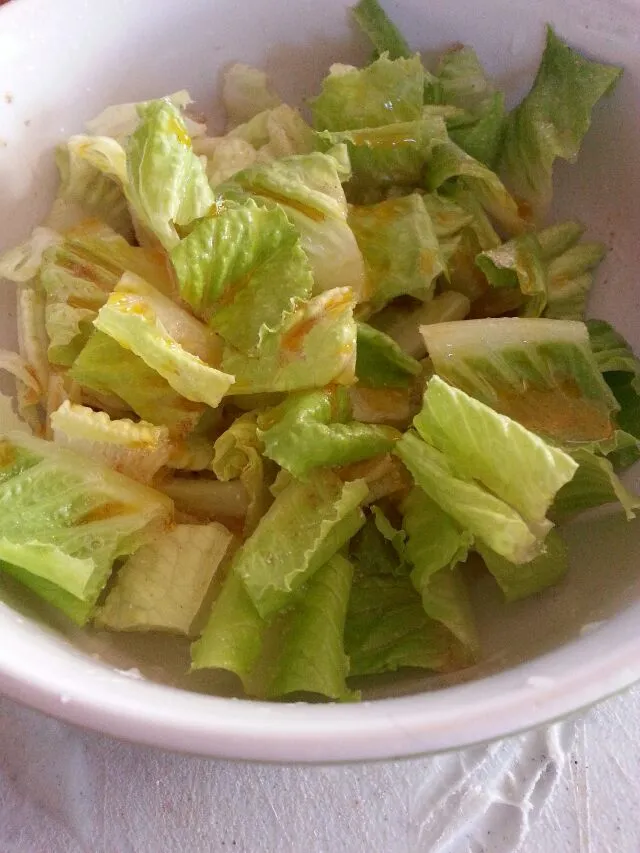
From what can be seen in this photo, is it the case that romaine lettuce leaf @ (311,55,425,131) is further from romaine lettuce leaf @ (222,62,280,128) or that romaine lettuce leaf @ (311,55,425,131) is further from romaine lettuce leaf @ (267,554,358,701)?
romaine lettuce leaf @ (267,554,358,701)

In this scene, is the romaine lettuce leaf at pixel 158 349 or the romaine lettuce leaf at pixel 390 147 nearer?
the romaine lettuce leaf at pixel 158 349

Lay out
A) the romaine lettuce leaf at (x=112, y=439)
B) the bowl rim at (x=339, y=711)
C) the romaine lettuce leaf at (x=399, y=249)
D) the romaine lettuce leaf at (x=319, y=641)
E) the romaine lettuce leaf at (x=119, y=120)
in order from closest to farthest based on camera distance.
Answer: the bowl rim at (x=339, y=711) < the romaine lettuce leaf at (x=319, y=641) < the romaine lettuce leaf at (x=112, y=439) < the romaine lettuce leaf at (x=399, y=249) < the romaine lettuce leaf at (x=119, y=120)

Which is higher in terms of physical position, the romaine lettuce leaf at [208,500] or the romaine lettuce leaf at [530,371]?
the romaine lettuce leaf at [208,500]

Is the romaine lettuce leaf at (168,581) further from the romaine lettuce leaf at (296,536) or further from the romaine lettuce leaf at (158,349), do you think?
the romaine lettuce leaf at (158,349)

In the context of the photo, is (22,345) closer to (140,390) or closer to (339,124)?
(140,390)

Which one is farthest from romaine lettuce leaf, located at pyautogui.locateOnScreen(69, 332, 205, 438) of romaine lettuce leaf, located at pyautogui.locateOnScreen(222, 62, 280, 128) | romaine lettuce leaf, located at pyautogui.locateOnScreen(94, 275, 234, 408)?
romaine lettuce leaf, located at pyautogui.locateOnScreen(222, 62, 280, 128)

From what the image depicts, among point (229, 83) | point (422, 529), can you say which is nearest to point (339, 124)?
point (229, 83)

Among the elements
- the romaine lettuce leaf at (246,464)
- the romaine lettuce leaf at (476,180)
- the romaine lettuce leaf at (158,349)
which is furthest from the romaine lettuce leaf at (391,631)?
the romaine lettuce leaf at (476,180)
